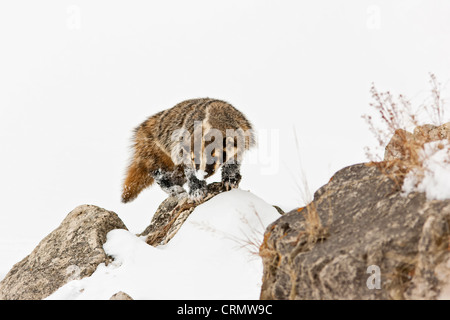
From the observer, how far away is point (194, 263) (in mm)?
4129

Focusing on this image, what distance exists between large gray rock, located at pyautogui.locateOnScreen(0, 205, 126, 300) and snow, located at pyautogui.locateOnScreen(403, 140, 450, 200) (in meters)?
2.77

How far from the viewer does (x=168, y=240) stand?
5.03 meters

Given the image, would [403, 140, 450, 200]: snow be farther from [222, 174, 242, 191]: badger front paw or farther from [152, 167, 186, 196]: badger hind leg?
[152, 167, 186, 196]: badger hind leg

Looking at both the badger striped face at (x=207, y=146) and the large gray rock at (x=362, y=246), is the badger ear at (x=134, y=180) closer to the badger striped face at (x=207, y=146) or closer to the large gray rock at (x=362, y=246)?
the badger striped face at (x=207, y=146)

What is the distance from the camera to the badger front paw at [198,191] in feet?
17.9

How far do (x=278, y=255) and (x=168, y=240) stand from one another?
6.41ft

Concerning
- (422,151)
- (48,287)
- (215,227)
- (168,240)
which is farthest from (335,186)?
(48,287)

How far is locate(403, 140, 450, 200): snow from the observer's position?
295 centimetres

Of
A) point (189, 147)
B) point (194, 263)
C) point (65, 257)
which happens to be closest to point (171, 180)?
point (189, 147)

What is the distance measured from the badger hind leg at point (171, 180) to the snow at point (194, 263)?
1.42m

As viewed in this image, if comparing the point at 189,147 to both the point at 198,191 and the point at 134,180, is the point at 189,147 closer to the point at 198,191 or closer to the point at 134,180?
the point at 198,191

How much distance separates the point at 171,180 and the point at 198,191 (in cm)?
104
